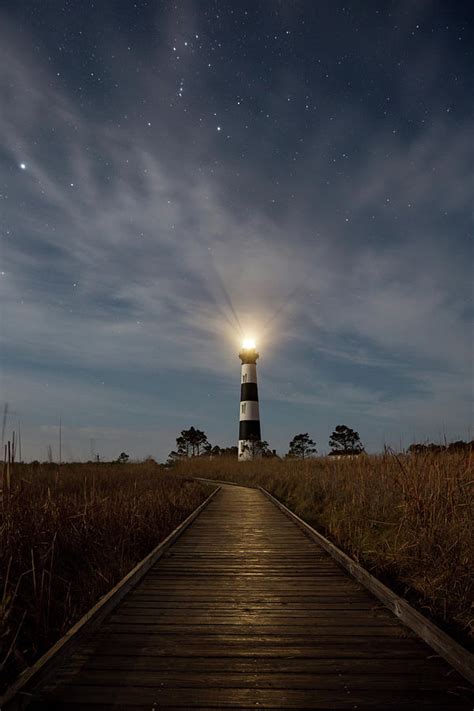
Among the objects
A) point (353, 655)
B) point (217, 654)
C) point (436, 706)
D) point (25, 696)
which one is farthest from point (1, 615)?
point (436, 706)

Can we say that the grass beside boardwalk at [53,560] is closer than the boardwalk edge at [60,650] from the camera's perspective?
No

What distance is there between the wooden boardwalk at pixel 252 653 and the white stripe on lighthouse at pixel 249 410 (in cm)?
2796

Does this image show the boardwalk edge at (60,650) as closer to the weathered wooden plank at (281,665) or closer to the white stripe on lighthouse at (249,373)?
the weathered wooden plank at (281,665)

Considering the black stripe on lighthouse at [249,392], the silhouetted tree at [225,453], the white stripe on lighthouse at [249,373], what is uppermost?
the white stripe on lighthouse at [249,373]

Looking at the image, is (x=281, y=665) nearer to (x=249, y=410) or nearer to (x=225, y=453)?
(x=249, y=410)

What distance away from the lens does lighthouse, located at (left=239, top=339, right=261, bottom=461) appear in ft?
108

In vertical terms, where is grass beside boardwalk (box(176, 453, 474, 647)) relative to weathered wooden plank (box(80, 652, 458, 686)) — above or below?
above

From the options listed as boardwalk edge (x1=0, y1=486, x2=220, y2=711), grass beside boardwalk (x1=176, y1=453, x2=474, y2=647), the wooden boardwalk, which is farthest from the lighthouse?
boardwalk edge (x1=0, y1=486, x2=220, y2=711)

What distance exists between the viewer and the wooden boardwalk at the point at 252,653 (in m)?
2.70

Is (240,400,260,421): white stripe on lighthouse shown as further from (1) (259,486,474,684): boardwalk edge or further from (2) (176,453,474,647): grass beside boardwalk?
(1) (259,486,474,684): boardwalk edge

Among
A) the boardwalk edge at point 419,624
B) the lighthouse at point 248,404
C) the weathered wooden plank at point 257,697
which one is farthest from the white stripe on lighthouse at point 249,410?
the weathered wooden plank at point 257,697

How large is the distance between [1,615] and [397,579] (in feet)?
12.5

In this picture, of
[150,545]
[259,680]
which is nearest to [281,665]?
[259,680]

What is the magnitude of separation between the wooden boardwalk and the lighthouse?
90.0 ft
